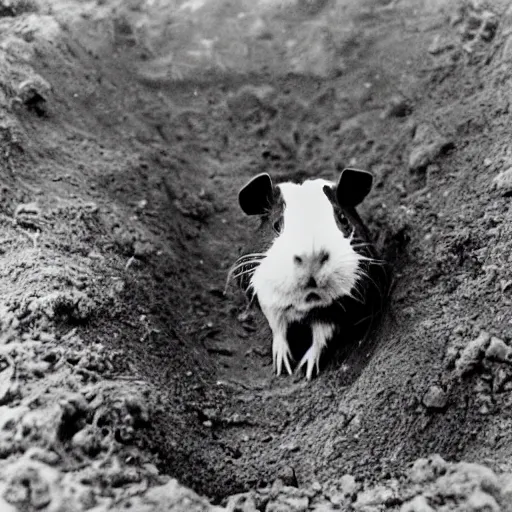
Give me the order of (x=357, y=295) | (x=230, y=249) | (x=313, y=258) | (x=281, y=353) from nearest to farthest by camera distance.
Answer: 1. (x=313, y=258)
2. (x=357, y=295)
3. (x=281, y=353)
4. (x=230, y=249)

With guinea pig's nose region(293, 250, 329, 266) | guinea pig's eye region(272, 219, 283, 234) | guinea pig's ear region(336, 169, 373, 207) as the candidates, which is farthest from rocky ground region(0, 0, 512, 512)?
guinea pig's eye region(272, 219, 283, 234)

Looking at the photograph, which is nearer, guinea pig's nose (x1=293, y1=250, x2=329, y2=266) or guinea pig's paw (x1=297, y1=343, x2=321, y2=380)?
guinea pig's nose (x1=293, y1=250, x2=329, y2=266)

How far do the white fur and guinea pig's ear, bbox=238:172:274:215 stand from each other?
215 mm

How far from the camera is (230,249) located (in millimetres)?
4289

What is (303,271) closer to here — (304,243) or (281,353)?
(304,243)

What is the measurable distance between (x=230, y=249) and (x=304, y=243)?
4.47 feet

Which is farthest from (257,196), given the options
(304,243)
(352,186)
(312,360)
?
(312,360)

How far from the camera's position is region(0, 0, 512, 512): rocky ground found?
2.34 metres

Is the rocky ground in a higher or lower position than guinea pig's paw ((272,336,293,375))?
higher

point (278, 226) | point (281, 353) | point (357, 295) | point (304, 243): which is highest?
point (304, 243)

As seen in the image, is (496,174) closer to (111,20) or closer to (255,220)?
(255,220)

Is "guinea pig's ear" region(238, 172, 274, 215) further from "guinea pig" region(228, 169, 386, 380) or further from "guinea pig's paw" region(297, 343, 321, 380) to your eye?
"guinea pig's paw" region(297, 343, 321, 380)

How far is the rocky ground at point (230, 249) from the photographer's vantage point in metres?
2.34

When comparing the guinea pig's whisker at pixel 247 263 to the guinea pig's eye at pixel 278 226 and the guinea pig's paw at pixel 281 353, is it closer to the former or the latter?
the guinea pig's eye at pixel 278 226
